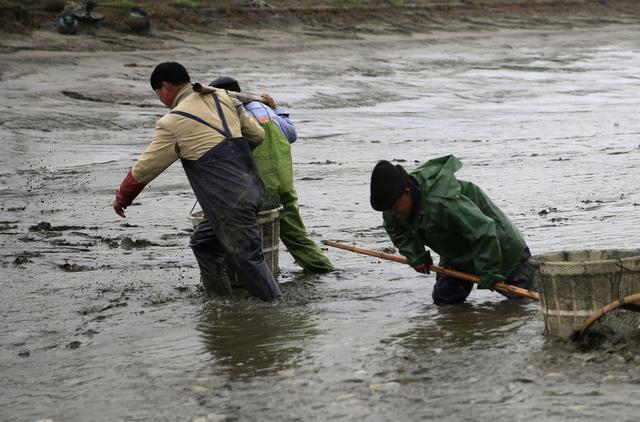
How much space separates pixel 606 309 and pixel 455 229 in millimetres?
1324

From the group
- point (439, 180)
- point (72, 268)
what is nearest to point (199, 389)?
point (439, 180)

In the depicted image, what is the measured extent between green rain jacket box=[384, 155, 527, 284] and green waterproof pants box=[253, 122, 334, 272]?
150 centimetres

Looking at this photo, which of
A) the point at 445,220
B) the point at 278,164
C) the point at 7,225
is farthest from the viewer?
the point at 7,225

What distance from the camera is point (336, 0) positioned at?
37438mm

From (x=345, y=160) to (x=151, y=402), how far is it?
31.1 ft

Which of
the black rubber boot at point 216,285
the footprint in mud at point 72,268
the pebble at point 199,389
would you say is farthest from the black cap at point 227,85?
the pebble at point 199,389

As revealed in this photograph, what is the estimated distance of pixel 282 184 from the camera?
8.51 m

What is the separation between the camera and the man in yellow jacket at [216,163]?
295 inches

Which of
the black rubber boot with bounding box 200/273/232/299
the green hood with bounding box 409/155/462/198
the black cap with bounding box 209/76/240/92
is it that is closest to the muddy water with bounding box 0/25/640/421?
the black rubber boot with bounding box 200/273/232/299

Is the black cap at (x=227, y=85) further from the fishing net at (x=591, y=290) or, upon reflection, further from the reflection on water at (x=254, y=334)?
the fishing net at (x=591, y=290)

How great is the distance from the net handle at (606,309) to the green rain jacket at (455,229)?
0.94m

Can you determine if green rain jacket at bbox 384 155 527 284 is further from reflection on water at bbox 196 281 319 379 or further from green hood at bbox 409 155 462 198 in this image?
reflection on water at bbox 196 281 319 379

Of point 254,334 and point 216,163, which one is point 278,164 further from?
point 254,334

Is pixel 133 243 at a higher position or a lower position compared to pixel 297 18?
lower
